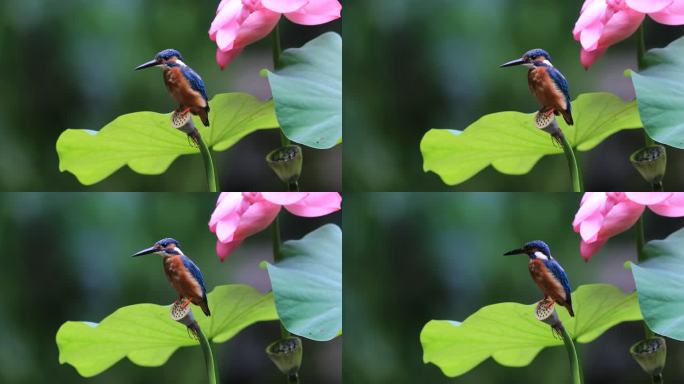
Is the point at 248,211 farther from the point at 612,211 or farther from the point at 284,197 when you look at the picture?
the point at 612,211

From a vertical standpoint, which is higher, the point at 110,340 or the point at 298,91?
the point at 298,91

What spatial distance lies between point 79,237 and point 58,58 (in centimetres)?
35

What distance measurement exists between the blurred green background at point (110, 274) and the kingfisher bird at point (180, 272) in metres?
0.01

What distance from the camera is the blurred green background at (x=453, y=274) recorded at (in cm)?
187

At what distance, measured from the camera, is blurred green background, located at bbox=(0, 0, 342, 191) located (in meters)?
1.87

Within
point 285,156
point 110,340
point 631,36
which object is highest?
point 631,36

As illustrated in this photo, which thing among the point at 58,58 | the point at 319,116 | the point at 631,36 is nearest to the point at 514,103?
the point at 631,36

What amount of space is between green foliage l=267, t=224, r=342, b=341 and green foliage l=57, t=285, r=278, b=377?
0.04 metres

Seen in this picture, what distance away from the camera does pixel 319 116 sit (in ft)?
6.19

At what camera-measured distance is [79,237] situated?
1.90 m

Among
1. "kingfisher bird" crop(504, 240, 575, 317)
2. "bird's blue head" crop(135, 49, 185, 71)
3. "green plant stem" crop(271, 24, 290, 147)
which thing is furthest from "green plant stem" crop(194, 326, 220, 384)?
"kingfisher bird" crop(504, 240, 575, 317)

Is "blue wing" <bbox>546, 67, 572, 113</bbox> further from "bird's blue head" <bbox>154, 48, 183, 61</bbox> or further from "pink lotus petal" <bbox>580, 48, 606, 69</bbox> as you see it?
"bird's blue head" <bbox>154, 48, 183, 61</bbox>

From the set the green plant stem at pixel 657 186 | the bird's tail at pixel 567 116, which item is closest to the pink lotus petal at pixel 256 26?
the bird's tail at pixel 567 116

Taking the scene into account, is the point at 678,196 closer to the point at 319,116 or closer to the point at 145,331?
the point at 319,116
